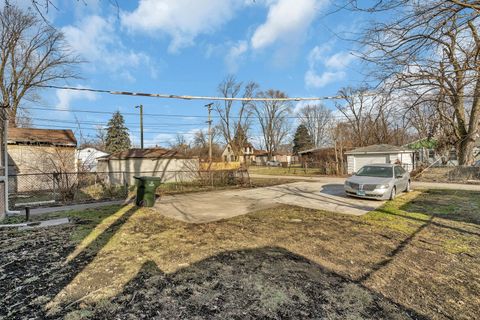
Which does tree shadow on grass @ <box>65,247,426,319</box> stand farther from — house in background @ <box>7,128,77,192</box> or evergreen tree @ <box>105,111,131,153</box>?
evergreen tree @ <box>105,111,131,153</box>

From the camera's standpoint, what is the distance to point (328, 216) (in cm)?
708

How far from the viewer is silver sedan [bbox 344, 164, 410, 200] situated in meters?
9.29

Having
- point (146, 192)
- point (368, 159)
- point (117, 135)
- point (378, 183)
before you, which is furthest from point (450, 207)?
point (117, 135)

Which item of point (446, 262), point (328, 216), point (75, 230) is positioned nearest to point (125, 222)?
point (75, 230)

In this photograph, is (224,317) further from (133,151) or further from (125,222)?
(133,151)

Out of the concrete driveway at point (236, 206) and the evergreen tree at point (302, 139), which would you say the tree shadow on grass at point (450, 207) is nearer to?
the concrete driveway at point (236, 206)

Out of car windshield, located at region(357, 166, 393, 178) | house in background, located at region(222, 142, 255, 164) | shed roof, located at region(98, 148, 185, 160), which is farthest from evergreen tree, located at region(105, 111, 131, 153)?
car windshield, located at region(357, 166, 393, 178)

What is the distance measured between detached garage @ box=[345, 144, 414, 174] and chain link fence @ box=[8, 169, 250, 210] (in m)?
13.0

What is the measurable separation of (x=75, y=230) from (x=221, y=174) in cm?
981

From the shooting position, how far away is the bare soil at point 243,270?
2643mm

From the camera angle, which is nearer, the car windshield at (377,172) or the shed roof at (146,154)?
the car windshield at (377,172)

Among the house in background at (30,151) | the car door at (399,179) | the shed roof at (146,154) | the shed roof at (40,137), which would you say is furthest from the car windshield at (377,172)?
the shed roof at (40,137)

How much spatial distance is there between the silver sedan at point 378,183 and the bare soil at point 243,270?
9.86 ft

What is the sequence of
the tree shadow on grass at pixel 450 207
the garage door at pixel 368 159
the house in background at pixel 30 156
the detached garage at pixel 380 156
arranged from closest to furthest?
the tree shadow on grass at pixel 450 207
the house in background at pixel 30 156
the detached garage at pixel 380 156
the garage door at pixel 368 159
